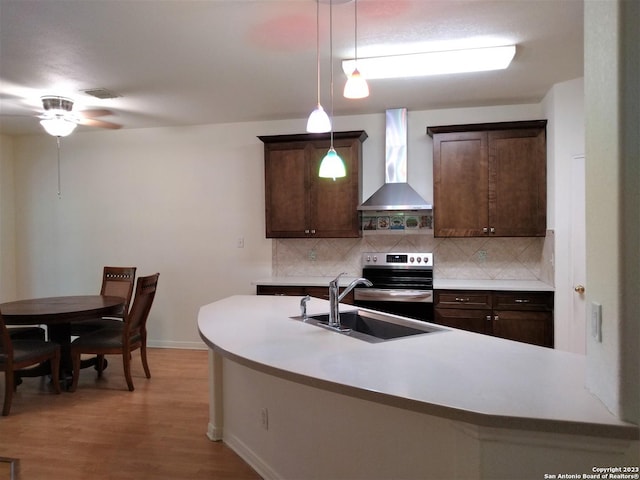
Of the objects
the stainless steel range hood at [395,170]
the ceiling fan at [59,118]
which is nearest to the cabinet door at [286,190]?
the stainless steel range hood at [395,170]

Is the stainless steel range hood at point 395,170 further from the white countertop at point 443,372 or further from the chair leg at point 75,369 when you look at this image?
the chair leg at point 75,369

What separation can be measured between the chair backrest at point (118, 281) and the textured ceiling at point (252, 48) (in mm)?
1723

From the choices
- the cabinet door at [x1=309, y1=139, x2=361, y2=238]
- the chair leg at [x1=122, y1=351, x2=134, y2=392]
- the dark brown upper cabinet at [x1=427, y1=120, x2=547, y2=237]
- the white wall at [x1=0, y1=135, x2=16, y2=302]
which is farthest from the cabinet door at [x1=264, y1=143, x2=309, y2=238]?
the white wall at [x1=0, y1=135, x2=16, y2=302]

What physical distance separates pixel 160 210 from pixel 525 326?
4.24m

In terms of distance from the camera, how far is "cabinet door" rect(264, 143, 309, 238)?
463cm

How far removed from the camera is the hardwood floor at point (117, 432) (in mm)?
2510

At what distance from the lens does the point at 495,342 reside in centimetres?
197

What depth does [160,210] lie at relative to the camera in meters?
5.37

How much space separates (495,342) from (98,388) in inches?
135

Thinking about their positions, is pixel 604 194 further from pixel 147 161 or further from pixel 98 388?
pixel 147 161

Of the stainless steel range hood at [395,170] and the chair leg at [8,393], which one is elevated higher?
the stainless steel range hood at [395,170]

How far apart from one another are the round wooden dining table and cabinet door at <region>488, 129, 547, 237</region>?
12.1 feet

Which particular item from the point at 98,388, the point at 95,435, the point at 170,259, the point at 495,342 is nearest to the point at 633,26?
the point at 495,342

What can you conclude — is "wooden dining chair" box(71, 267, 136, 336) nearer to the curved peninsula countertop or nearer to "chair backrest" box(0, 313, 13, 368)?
"chair backrest" box(0, 313, 13, 368)
